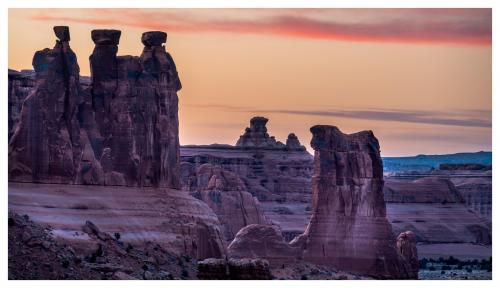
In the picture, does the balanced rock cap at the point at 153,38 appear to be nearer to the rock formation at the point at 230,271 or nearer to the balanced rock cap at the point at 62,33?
the balanced rock cap at the point at 62,33

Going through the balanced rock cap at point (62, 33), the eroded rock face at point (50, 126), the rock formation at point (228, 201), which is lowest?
the rock formation at point (228, 201)

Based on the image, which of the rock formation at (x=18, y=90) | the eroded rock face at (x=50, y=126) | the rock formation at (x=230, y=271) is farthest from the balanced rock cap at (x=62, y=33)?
the rock formation at (x=230, y=271)

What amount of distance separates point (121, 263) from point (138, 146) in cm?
1726

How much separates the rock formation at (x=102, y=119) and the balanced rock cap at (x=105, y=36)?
58mm

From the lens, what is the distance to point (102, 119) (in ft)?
396

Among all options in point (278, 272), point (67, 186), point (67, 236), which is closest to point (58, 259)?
point (67, 236)

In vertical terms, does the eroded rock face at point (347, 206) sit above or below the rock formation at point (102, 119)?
below

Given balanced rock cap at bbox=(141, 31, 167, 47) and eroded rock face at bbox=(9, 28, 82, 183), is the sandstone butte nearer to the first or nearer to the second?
balanced rock cap at bbox=(141, 31, 167, 47)

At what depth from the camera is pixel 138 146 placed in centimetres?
12131

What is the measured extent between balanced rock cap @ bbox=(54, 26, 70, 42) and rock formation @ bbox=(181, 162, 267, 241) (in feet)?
151

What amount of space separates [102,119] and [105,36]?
16.3 ft

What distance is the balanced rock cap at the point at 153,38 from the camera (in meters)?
121

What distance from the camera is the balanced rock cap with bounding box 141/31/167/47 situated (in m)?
121

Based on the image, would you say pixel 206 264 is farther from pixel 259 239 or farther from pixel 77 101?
pixel 259 239
